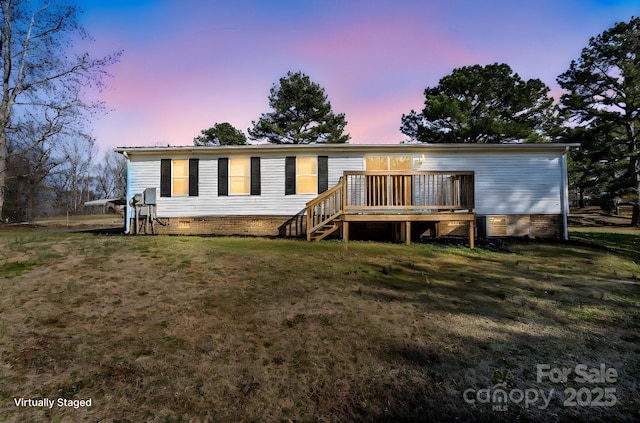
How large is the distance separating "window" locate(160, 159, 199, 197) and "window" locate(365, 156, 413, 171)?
696 centimetres

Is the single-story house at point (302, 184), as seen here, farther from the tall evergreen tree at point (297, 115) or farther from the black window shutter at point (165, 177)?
the tall evergreen tree at point (297, 115)

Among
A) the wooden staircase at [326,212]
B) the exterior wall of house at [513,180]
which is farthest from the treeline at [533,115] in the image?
the wooden staircase at [326,212]

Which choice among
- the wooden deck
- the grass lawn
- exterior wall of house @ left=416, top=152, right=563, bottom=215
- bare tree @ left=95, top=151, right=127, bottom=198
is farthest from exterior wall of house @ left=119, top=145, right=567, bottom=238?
bare tree @ left=95, top=151, right=127, bottom=198

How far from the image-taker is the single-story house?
38.3ft

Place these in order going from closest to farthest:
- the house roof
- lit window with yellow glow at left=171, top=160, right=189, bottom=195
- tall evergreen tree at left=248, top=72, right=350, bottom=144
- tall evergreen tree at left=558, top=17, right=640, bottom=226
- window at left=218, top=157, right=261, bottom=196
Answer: the house roof, window at left=218, top=157, right=261, bottom=196, lit window with yellow glow at left=171, top=160, right=189, bottom=195, tall evergreen tree at left=558, top=17, right=640, bottom=226, tall evergreen tree at left=248, top=72, right=350, bottom=144

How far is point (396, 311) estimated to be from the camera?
4191mm

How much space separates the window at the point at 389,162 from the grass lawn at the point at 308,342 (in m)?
6.20

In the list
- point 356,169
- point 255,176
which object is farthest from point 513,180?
point 255,176

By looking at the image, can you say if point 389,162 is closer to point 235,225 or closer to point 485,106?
point 235,225

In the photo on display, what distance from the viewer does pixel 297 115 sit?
1194 inches

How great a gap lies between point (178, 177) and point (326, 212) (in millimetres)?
6227

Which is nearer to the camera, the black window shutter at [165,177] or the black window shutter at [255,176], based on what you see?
the black window shutter at [255,176]

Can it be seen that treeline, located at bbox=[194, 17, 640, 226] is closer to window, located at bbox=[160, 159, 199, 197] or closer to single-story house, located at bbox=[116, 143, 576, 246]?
single-story house, located at bbox=[116, 143, 576, 246]

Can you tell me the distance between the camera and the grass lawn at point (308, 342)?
238 centimetres
